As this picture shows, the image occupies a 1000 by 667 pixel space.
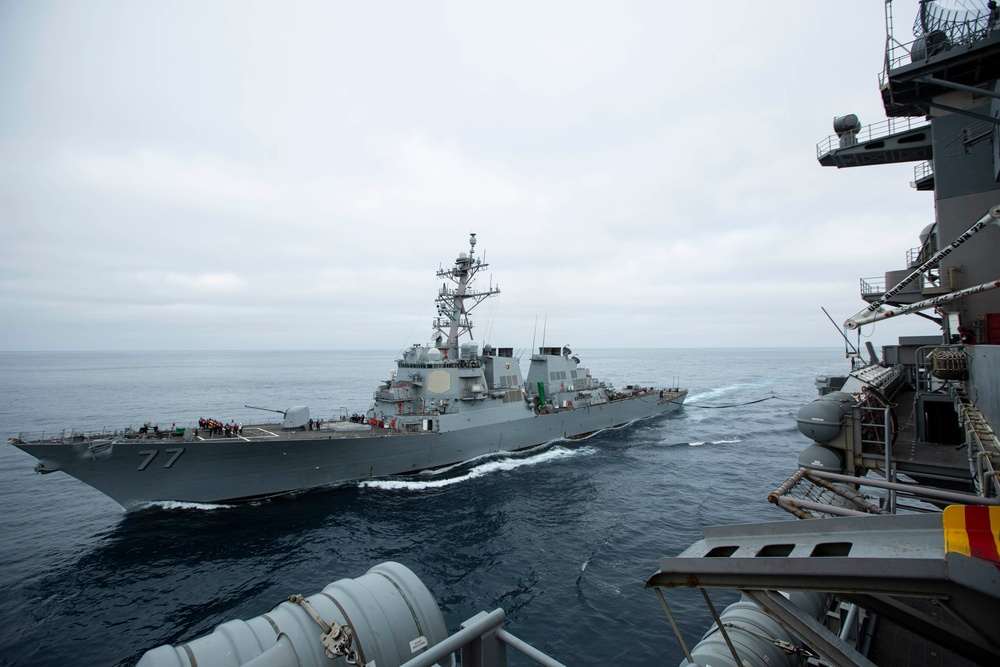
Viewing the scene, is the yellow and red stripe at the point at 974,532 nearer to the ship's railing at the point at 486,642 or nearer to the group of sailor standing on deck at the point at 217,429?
the ship's railing at the point at 486,642

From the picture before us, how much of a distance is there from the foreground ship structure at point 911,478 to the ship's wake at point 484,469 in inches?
569

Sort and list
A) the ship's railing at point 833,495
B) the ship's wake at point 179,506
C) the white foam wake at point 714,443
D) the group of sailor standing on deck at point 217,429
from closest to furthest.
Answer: the ship's railing at point 833,495
the ship's wake at point 179,506
the group of sailor standing on deck at point 217,429
the white foam wake at point 714,443

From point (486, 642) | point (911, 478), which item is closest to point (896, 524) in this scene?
point (486, 642)

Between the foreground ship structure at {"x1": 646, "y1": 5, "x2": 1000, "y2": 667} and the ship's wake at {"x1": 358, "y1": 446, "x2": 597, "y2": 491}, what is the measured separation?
1445cm

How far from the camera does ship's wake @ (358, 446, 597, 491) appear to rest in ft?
71.2

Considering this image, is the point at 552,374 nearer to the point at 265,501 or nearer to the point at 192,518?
the point at 265,501

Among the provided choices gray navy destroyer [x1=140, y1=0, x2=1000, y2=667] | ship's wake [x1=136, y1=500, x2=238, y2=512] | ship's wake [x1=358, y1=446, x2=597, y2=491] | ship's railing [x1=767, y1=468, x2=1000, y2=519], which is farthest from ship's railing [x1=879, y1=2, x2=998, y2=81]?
ship's wake [x1=136, y1=500, x2=238, y2=512]

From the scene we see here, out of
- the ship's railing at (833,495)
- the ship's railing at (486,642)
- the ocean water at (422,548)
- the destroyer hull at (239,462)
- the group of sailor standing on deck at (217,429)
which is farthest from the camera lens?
the group of sailor standing on deck at (217,429)

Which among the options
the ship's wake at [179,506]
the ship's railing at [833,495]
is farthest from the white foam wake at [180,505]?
the ship's railing at [833,495]

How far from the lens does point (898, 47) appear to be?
48.1 feet

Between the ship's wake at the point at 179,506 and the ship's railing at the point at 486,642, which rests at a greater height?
the ship's railing at the point at 486,642

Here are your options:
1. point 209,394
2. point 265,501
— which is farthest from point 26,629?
point 209,394

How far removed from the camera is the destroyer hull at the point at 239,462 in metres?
17.3

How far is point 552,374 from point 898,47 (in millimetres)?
24110
